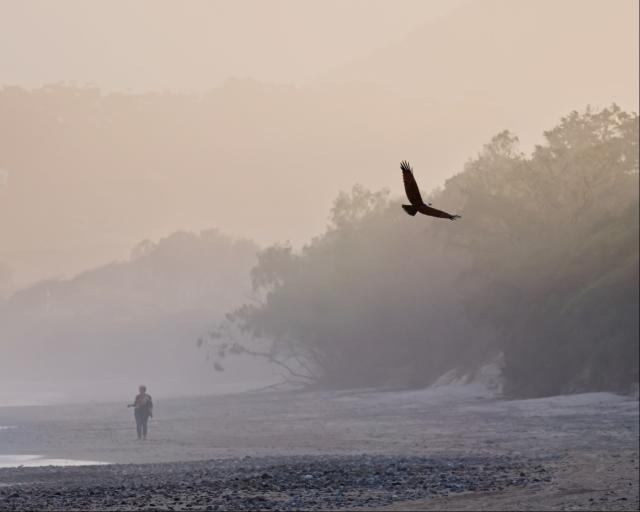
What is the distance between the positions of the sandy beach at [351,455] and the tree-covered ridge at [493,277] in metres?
4.61

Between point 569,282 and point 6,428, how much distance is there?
1290 inches

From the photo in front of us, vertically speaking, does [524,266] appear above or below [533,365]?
above

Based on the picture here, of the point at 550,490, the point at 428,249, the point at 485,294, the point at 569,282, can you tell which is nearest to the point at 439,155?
the point at 428,249

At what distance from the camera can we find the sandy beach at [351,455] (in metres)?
27.9

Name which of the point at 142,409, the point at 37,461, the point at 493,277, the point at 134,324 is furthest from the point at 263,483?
the point at 134,324

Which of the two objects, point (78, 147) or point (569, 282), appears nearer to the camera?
point (78, 147)

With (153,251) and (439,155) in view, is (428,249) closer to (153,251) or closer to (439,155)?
(153,251)

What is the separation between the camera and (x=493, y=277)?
86062 mm

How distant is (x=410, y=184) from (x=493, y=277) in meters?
79.8

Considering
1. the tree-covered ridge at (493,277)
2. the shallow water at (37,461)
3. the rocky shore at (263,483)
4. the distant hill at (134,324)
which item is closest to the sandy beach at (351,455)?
the rocky shore at (263,483)

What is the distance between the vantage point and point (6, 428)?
61.3m

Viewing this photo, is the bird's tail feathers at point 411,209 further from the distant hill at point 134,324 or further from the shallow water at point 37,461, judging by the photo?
the distant hill at point 134,324

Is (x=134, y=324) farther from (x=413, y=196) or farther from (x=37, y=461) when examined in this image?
(x=413, y=196)

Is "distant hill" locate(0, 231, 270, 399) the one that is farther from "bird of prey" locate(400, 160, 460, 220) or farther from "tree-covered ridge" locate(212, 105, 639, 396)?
"bird of prey" locate(400, 160, 460, 220)
